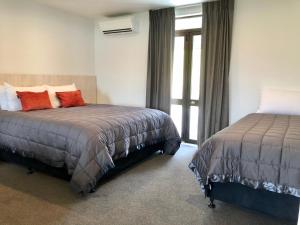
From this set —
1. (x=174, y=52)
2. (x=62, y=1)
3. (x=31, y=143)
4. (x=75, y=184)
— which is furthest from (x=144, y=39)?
(x=75, y=184)

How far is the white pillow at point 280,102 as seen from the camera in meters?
3.13

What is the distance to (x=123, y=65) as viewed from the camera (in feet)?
15.4

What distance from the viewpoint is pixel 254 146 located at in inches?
72.0

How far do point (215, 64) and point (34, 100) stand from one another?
261 centimetres

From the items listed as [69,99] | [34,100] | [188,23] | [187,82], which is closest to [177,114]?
[187,82]

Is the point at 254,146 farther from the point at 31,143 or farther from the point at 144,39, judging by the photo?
the point at 144,39

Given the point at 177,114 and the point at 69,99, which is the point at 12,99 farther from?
the point at 177,114

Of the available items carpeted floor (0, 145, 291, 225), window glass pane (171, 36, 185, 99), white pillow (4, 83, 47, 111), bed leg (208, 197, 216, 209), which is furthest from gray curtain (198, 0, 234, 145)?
white pillow (4, 83, 47, 111)

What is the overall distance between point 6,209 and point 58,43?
9.78ft

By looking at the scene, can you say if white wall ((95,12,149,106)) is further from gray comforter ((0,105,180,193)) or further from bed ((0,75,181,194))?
gray comforter ((0,105,180,193))

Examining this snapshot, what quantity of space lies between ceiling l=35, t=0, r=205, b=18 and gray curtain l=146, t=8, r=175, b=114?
20 centimetres

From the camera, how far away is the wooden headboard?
3.67 metres

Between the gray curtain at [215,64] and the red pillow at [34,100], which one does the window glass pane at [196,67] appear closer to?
the gray curtain at [215,64]

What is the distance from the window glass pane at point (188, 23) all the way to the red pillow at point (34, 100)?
7.76ft
